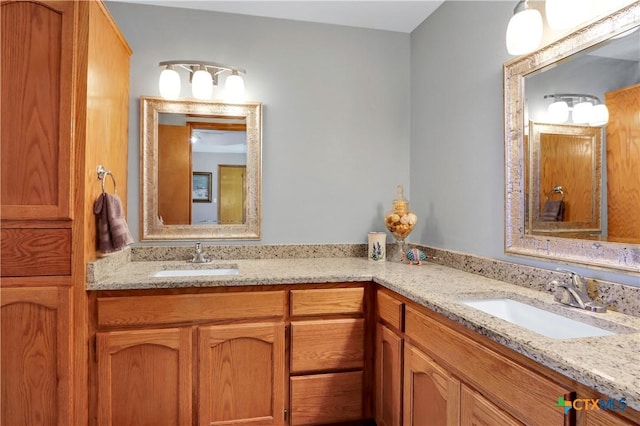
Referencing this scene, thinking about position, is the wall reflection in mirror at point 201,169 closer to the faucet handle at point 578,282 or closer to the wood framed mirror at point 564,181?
the wood framed mirror at point 564,181

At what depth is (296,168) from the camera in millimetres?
2490

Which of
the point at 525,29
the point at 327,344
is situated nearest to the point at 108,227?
the point at 327,344

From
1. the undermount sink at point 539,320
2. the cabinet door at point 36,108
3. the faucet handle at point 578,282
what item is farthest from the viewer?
the cabinet door at point 36,108

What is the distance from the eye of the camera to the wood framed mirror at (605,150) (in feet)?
4.02

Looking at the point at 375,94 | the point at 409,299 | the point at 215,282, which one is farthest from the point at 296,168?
the point at 409,299

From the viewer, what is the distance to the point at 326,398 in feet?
6.33

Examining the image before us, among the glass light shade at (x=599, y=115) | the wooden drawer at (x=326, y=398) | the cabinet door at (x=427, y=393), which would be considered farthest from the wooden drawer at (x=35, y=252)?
the glass light shade at (x=599, y=115)

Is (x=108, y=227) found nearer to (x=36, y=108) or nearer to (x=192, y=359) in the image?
(x=36, y=108)

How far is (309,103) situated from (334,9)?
58 centimetres

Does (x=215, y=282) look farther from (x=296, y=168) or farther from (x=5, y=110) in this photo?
(x=5, y=110)

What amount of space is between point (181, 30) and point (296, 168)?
1083mm

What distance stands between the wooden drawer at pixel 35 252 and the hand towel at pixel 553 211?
2019 millimetres

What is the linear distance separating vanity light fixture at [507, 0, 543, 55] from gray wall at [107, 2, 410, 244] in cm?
117

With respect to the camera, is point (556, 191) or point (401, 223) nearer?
point (556, 191)
